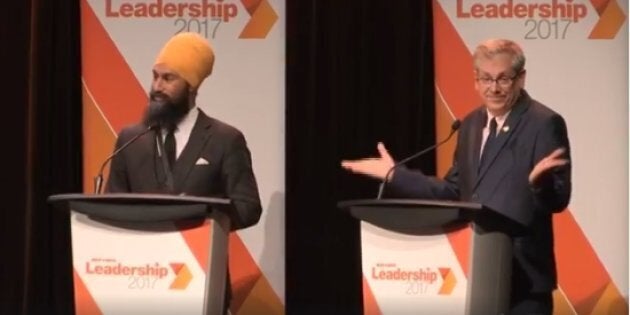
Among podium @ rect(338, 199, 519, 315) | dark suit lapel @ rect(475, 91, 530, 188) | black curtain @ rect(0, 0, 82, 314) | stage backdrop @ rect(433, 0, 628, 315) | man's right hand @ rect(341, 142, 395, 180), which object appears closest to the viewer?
podium @ rect(338, 199, 519, 315)

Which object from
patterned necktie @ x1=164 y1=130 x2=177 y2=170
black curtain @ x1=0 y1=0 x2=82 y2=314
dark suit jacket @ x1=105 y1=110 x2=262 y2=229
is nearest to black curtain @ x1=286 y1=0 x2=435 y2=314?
dark suit jacket @ x1=105 y1=110 x2=262 y2=229

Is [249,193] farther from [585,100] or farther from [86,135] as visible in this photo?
[585,100]

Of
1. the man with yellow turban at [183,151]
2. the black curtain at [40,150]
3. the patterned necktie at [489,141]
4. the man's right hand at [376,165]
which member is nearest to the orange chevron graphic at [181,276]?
the man with yellow turban at [183,151]

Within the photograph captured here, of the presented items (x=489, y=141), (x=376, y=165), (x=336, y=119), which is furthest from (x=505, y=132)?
(x=336, y=119)

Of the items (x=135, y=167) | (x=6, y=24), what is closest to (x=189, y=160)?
(x=135, y=167)

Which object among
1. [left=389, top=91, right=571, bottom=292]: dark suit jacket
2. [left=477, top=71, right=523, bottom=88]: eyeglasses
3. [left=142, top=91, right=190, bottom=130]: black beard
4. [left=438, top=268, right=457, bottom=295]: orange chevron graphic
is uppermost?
[left=477, top=71, right=523, bottom=88]: eyeglasses

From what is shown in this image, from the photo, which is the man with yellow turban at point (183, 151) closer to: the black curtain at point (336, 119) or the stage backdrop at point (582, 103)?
the black curtain at point (336, 119)

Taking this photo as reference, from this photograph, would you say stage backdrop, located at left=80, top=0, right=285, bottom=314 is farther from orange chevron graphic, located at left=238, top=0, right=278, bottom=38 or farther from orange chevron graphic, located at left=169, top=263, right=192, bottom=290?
orange chevron graphic, located at left=169, top=263, right=192, bottom=290

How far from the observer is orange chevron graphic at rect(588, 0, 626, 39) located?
447 centimetres

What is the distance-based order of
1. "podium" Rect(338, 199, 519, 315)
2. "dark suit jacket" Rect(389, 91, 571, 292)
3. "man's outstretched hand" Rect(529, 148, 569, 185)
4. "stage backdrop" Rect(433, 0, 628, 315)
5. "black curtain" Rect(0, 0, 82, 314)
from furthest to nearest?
1. "black curtain" Rect(0, 0, 82, 314)
2. "stage backdrop" Rect(433, 0, 628, 315)
3. "dark suit jacket" Rect(389, 91, 571, 292)
4. "man's outstretched hand" Rect(529, 148, 569, 185)
5. "podium" Rect(338, 199, 519, 315)

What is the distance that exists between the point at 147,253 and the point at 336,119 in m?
1.66

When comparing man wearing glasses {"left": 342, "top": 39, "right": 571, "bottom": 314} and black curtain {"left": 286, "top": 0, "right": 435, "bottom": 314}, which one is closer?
man wearing glasses {"left": 342, "top": 39, "right": 571, "bottom": 314}

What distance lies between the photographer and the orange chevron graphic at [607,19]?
447 centimetres

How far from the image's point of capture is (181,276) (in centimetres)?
313
